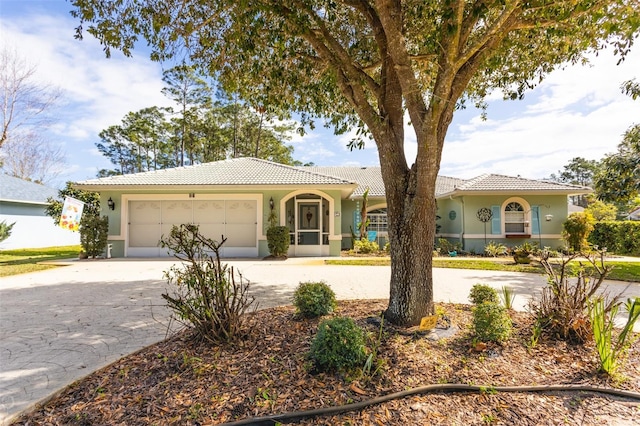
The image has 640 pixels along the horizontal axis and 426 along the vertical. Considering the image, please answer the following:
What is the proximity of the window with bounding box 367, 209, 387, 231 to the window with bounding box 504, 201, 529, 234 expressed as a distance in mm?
6117

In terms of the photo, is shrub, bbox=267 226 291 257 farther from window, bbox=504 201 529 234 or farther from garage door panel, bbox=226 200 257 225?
window, bbox=504 201 529 234

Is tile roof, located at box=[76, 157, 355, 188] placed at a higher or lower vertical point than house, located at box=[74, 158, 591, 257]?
higher

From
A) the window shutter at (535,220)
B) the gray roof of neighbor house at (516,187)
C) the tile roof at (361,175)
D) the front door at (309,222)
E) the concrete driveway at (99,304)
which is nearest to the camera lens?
the concrete driveway at (99,304)

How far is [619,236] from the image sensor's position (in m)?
17.0

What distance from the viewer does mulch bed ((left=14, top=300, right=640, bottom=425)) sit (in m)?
2.56

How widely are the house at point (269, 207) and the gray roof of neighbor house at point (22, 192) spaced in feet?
35.4

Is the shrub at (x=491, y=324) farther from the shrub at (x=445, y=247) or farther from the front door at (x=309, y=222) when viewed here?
the shrub at (x=445, y=247)

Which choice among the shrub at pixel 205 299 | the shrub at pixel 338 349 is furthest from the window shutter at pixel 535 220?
the shrub at pixel 205 299

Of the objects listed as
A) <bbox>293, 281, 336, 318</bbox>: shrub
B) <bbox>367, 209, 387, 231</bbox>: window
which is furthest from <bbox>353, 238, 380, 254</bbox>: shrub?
<bbox>293, 281, 336, 318</bbox>: shrub

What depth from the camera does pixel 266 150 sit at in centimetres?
3425

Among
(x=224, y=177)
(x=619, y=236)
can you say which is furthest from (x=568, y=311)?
(x=619, y=236)

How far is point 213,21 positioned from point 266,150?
1143 inches

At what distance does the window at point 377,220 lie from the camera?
18.5 metres

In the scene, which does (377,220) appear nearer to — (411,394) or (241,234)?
(241,234)
